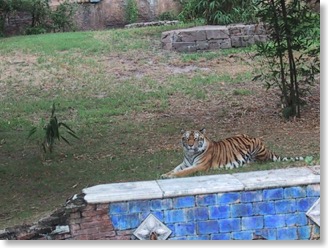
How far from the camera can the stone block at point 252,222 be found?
487cm

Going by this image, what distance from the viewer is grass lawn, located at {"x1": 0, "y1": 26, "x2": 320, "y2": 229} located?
745 centimetres

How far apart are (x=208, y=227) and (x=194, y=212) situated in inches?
6.5

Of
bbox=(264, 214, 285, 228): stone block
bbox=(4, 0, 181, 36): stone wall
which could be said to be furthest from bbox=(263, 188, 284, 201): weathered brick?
bbox=(4, 0, 181, 36): stone wall

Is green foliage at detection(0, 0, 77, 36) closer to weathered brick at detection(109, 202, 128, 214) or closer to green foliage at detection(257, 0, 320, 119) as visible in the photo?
green foliage at detection(257, 0, 320, 119)

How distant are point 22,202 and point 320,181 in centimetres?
324

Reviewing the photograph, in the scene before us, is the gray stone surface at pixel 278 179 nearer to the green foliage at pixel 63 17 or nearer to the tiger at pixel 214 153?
the tiger at pixel 214 153

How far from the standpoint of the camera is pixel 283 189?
489 cm

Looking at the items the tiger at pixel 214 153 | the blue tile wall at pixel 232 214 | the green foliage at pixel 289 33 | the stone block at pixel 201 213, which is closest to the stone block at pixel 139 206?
the blue tile wall at pixel 232 214

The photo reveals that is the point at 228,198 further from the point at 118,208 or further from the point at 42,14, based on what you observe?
the point at 42,14

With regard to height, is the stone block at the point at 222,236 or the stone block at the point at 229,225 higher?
the stone block at the point at 229,225

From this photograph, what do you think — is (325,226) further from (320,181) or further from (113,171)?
(113,171)

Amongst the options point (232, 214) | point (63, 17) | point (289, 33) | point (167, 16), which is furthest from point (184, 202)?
point (167, 16)

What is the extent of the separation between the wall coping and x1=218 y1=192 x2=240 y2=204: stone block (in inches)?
1.4

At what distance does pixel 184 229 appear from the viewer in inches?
189
